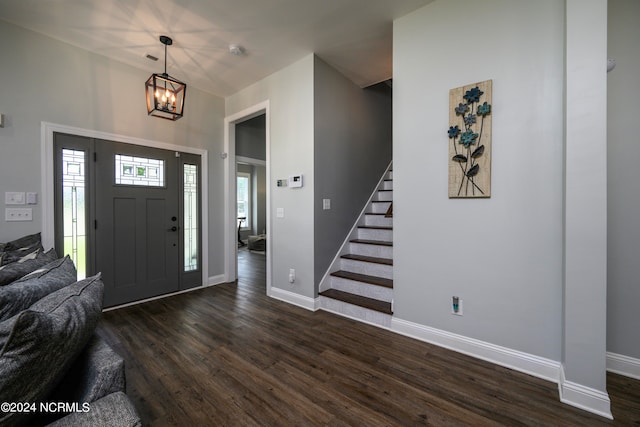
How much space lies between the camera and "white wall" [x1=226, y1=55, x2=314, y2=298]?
3318mm

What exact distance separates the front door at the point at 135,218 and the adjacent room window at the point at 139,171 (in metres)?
0.01

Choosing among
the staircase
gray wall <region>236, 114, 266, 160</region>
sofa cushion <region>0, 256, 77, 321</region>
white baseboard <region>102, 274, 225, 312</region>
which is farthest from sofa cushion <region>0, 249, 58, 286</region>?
gray wall <region>236, 114, 266, 160</region>

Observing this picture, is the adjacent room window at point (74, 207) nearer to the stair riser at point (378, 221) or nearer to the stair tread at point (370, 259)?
the stair tread at point (370, 259)

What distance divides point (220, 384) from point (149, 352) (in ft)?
2.87

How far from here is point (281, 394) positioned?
72.5 inches

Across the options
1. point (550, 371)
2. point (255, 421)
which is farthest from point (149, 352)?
point (550, 371)

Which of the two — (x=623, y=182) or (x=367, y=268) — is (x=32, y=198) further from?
(x=623, y=182)

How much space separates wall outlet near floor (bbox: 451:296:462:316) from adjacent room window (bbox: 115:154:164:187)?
3824 millimetres

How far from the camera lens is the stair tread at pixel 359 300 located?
2843mm

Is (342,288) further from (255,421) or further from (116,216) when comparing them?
(116,216)

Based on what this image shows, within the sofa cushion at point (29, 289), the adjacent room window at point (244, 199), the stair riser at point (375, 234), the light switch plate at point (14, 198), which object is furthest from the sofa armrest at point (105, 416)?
the adjacent room window at point (244, 199)

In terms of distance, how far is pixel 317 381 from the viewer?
197 cm

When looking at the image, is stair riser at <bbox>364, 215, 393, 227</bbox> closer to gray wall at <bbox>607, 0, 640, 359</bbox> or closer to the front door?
gray wall at <bbox>607, 0, 640, 359</bbox>

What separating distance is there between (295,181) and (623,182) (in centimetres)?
294
